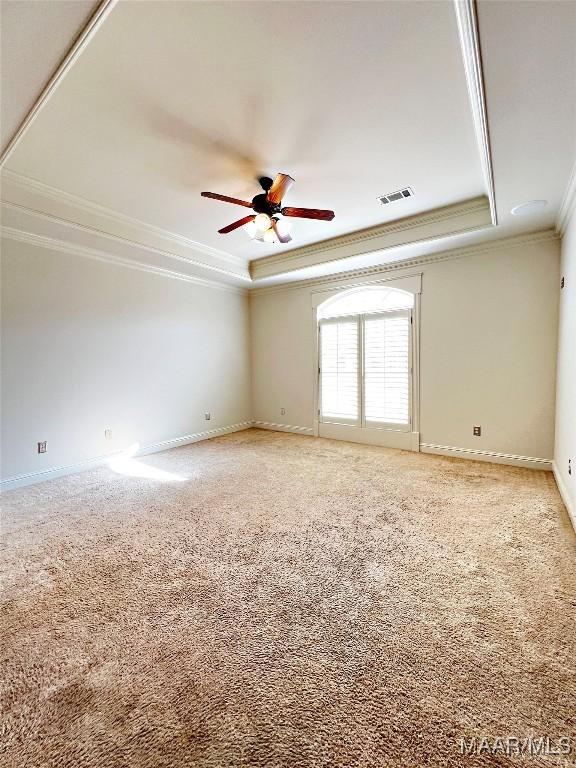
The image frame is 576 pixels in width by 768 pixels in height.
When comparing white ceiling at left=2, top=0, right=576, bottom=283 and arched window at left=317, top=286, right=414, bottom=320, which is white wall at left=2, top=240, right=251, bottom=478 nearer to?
white ceiling at left=2, top=0, right=576, bottom=283

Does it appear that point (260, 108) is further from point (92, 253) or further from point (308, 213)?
point (92, 253)

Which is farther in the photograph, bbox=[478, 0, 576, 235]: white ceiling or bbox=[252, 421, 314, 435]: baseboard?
bbox=[252, 421, 314, 435]: baseboard

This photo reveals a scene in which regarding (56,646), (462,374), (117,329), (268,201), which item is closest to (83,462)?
(117,329)

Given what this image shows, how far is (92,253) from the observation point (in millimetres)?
4086

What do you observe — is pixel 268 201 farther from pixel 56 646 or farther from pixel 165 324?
pixel 56 646

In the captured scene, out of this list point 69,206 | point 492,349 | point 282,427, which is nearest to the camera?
point 69,206

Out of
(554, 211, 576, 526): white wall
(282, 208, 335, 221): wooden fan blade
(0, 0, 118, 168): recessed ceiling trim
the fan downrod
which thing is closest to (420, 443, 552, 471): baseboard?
(554, 211, 576, 526): white wall

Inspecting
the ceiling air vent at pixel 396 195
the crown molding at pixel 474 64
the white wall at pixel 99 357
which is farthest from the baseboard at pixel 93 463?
the crown molding at pixel 474 64

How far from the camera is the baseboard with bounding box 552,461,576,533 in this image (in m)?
2.58

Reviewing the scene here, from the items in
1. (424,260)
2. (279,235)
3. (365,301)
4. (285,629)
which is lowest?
(285,629)

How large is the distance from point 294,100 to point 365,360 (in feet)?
11.0

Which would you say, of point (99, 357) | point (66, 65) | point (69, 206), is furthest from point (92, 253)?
point (66, 65)

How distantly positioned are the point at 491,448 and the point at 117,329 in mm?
4951

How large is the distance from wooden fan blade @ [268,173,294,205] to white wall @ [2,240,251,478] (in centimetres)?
260
